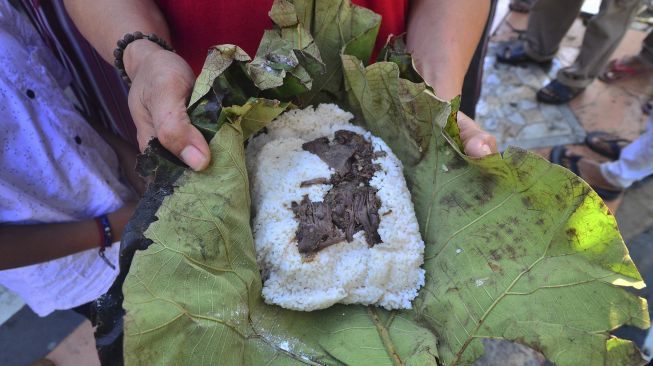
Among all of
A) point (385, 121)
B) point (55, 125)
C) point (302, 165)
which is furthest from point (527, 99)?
point (55, 125)

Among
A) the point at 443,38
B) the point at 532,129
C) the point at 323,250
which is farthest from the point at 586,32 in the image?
the point at 323,250

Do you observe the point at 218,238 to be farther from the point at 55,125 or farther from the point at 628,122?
the point at 628,122

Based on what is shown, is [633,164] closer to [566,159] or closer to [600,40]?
[566,159]

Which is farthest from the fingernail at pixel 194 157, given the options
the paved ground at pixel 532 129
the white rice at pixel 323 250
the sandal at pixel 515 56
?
the sandal at pixel 515 56


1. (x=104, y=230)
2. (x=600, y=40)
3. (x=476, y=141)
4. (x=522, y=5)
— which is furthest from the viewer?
(x=522, y=5)

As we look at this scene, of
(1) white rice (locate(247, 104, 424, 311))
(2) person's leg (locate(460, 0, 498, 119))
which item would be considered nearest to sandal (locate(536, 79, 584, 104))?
(2) person's leg (locate(460, 0, 498, 119))

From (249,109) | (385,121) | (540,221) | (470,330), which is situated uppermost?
(249,109)
